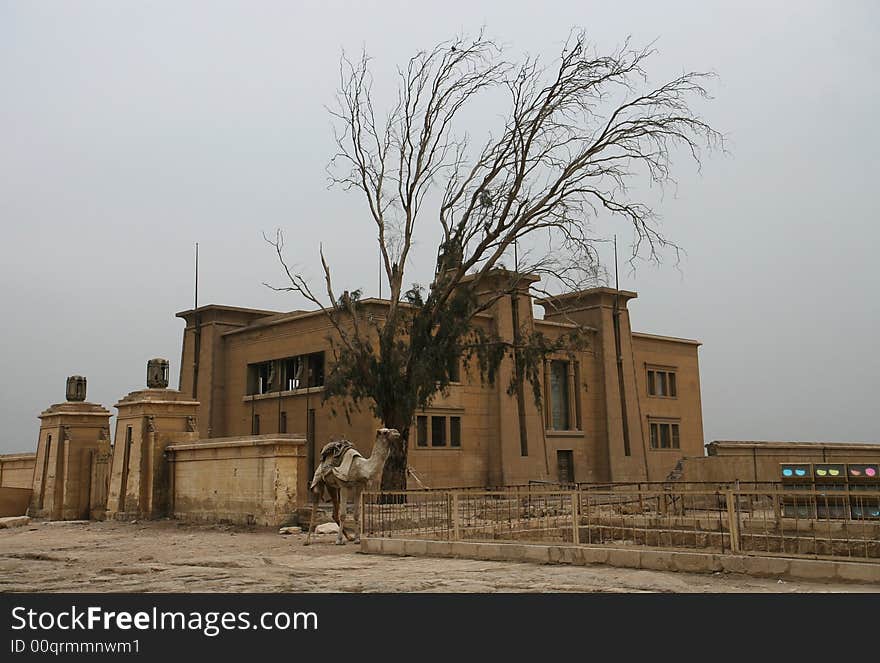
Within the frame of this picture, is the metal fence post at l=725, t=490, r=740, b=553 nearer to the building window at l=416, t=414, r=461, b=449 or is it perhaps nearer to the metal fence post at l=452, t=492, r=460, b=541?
the metal fence post at l=452, t=492, r=460, b=541

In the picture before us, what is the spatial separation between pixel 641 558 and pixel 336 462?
869 centimetres

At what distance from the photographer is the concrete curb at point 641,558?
36.5ft

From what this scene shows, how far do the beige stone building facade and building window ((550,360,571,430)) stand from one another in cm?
6

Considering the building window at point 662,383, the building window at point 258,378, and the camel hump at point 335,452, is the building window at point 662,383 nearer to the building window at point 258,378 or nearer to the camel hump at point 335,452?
the building window at point 258,378

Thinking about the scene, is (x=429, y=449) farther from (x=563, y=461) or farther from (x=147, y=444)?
(x=147, y=444)

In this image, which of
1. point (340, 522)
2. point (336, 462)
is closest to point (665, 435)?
point (336, 462)

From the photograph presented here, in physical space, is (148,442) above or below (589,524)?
above

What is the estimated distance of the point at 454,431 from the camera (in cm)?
3916

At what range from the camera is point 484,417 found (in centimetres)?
4053

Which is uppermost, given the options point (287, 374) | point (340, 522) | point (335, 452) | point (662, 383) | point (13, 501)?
point (662, 383)

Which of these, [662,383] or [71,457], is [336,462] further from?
[662,383]

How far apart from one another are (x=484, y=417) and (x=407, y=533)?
911 inches

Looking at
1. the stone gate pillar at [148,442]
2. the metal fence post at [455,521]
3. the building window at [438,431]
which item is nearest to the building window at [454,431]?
the building window at [438,431]
